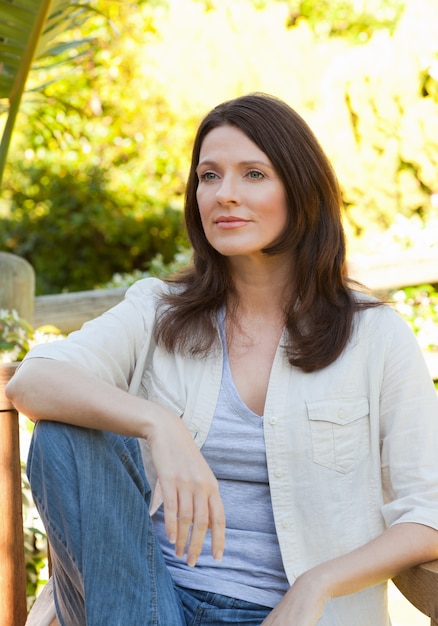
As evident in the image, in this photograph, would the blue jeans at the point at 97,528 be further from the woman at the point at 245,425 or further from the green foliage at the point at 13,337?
the green foliage at the point at 13,337

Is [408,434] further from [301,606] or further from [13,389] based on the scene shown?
[13,389]

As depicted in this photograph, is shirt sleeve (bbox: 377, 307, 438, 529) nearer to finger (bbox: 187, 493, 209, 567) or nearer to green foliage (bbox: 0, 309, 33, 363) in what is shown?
finger (bbox: 187, 493, 209, 567)

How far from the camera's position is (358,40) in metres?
11.1

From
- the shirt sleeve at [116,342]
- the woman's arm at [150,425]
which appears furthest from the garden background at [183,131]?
the woman's arm at [150,425]

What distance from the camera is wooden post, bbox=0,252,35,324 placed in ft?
13.3

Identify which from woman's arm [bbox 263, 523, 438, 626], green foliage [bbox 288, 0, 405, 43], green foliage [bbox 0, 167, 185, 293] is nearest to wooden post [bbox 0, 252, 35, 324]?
woman's arm [bbox 263, 523, 438, 626]

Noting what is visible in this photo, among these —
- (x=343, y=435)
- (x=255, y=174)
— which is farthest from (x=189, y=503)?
(x=255, y=174)

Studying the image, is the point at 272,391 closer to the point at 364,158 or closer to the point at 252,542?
the point at 252,542

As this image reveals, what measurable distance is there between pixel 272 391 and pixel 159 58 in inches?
265

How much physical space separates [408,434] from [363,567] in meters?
0.30

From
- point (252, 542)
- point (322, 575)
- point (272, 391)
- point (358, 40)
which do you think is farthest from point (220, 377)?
point (358, 40)

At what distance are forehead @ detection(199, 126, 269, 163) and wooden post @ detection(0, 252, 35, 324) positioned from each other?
210 centimetres

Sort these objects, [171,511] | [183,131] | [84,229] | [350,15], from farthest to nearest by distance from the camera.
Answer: [350,15] < [183,131] < [84,229] < [171,511]

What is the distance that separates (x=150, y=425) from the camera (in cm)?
180
